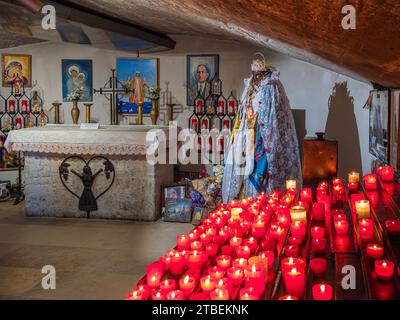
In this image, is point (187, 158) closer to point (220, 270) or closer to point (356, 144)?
point (356, 144)

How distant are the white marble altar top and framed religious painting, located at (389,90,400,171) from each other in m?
3.23

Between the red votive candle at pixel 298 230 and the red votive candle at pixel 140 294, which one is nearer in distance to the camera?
the red votive candle at pixel 140 294

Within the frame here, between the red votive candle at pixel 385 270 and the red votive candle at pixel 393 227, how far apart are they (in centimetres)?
43

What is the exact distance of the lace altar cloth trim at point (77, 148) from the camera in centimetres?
673

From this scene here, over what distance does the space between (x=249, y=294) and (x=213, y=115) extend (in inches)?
259

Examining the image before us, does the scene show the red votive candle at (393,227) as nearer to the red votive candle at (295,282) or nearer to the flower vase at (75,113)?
the red votive candle at (295,282)

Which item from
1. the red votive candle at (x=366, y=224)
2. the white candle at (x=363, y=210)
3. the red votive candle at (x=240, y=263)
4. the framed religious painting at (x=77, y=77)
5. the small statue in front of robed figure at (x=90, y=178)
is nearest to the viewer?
the red votive candle at (x=240, y=263)

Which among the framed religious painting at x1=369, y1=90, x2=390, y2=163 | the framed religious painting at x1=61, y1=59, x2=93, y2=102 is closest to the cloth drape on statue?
the framed religious painting at x1=369, y1=90, x2=390, y2=163

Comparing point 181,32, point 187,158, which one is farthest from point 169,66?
point 187,158

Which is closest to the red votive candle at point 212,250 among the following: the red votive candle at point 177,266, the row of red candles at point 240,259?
the row of red candles at point 240,259

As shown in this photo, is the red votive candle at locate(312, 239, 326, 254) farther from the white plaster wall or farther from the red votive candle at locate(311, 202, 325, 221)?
the white plaster wall

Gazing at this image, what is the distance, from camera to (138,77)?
8.63 metres

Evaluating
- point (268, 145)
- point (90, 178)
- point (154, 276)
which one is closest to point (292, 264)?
point (154, 276)

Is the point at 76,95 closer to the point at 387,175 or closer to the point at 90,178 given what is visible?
the point at 90,178
